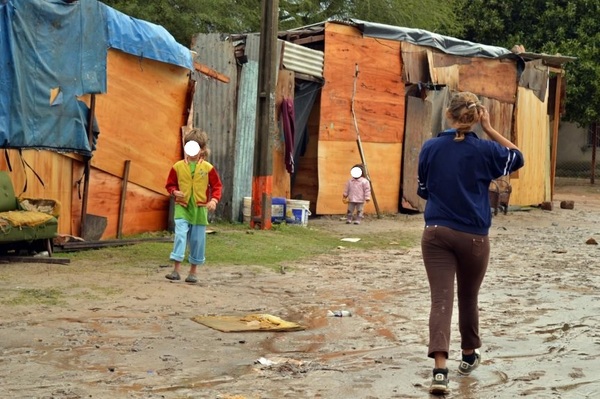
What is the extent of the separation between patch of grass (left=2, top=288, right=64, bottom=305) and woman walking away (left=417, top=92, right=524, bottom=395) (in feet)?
13.0

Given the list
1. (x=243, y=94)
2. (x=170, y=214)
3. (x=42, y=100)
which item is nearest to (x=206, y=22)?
(x=243, y=94)

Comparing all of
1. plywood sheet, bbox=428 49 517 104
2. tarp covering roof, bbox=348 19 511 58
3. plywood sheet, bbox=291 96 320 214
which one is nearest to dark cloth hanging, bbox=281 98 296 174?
plywood sheet, bbox=291 96 320 214

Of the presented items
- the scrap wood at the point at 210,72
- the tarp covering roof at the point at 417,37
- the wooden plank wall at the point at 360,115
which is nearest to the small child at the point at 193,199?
the scrap wood at the point at 210,72

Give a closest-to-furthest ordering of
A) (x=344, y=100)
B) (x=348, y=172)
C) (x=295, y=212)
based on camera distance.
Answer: (x=295, y=212)
(x=344, y=100)
(x=348, y=172)

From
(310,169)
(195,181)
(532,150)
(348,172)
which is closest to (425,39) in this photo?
(348,172)

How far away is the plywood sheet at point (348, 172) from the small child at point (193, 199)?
889 cm

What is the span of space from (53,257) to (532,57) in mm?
16277

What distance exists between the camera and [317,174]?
19.7m

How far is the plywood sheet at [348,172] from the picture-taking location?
64.7 feet

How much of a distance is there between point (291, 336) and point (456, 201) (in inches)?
89.5

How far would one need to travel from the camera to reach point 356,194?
19125 millimetres

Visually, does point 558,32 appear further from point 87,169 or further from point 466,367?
point 466,367

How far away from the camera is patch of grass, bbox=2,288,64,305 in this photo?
9.09 meters

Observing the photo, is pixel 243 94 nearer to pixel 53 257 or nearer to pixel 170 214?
pixel 170 214
